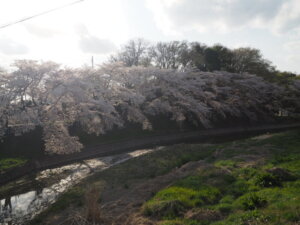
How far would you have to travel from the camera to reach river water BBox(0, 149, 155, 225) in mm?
9238

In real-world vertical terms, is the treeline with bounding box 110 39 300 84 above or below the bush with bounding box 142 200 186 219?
above

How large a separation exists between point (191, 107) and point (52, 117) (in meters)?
15.3

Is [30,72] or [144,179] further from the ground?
[30,72]

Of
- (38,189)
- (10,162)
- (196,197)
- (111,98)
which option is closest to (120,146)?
(111,98)

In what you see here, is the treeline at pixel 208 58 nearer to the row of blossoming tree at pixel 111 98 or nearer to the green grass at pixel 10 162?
the row of blossoming tree at pixel 111 98

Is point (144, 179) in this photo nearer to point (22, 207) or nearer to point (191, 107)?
point (22, 207)

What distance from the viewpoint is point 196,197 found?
729 centimetres

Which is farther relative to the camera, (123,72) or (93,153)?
(123,72)

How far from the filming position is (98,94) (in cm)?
2225

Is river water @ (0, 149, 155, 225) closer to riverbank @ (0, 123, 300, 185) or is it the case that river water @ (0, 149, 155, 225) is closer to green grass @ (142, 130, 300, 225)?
riverbank @ (0, 123, 300, 185)

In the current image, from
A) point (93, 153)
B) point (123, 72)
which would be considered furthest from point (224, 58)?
point (93, 153)

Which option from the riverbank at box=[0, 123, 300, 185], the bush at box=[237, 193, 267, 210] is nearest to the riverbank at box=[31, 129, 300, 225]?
the bush at box=[237, 193, 267, 210]

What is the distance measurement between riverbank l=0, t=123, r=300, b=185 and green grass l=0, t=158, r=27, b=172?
1.13ft

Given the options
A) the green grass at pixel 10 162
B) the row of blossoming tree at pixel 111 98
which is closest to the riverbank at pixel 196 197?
the green grass at pixel 10 162
